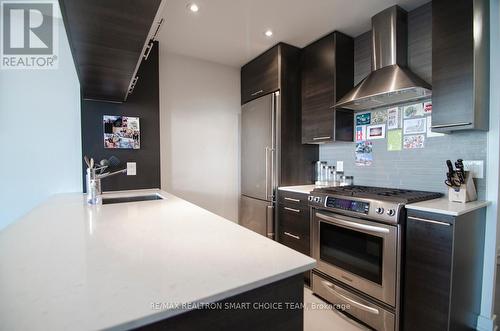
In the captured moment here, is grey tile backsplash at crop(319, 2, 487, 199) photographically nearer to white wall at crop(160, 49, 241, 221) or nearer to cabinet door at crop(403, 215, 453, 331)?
cabinet door at crop(403, 215, 453, 331)

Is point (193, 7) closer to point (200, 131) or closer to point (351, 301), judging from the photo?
point (200, 131)

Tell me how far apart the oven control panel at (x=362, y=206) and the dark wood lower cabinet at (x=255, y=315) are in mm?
1176

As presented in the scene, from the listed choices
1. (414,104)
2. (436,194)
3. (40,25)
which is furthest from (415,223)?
(40,25)

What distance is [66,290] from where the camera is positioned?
58 cm

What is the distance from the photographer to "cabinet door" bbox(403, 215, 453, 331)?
1.41 m

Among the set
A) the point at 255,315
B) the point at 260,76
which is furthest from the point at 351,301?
the point at 260,76

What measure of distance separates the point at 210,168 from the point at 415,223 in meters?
2.25

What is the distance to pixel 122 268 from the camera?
2.31 feet

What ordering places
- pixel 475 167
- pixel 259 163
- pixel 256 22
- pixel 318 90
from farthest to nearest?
pixel 259 163, pixel 318 90, pixel 256 22, pixel 475 167

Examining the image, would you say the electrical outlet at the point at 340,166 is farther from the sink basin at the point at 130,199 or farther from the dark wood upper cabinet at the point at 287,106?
the sink basin at the point at 130,199

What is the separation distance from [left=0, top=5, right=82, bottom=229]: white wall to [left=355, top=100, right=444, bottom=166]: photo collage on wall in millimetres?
2847

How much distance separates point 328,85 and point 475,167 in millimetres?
1394

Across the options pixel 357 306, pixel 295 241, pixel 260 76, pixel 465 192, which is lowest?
pixel 357 306

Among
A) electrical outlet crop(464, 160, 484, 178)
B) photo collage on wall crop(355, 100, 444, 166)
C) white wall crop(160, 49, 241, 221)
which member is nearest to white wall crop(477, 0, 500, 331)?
electrical outlet crop(464, 160, 484, 178)
